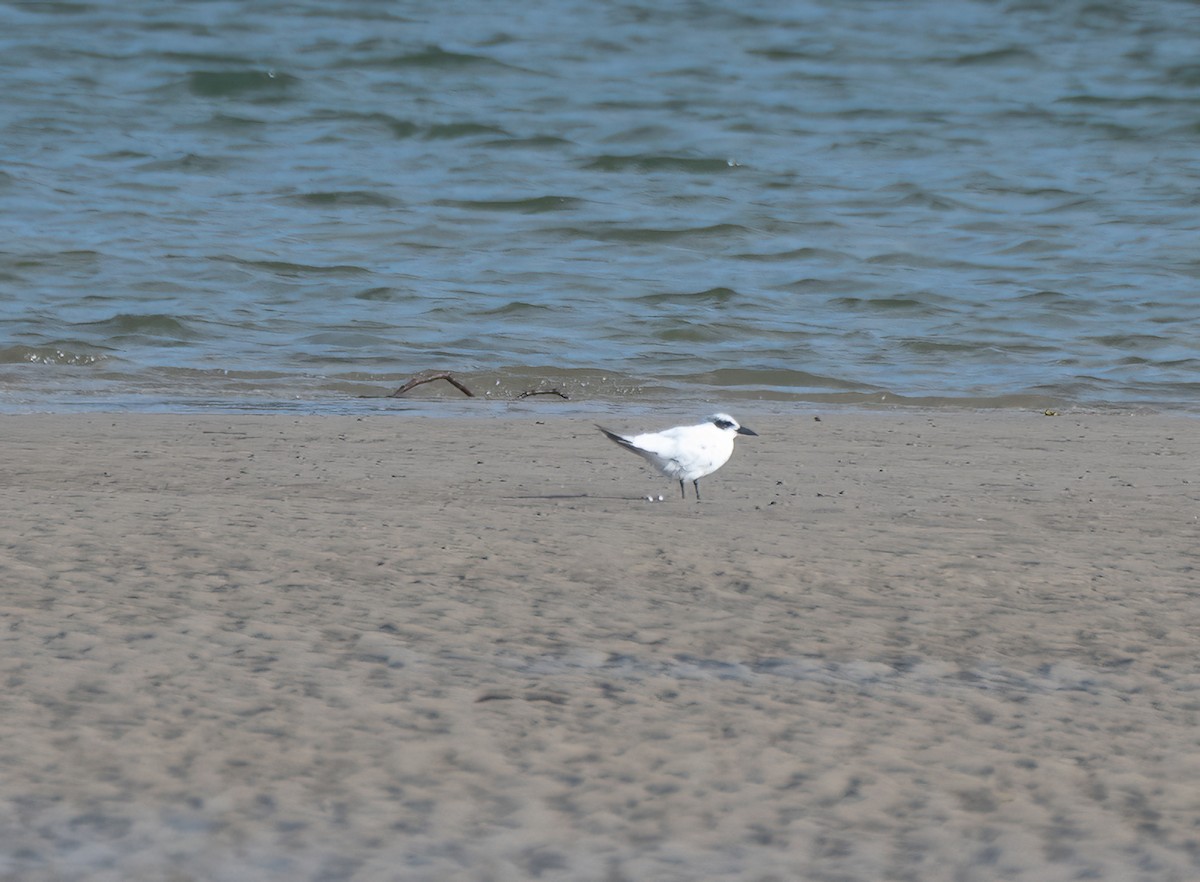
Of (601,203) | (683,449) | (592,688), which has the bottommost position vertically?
(601,203)

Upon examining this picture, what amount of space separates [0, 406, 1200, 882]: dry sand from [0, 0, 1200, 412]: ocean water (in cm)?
390

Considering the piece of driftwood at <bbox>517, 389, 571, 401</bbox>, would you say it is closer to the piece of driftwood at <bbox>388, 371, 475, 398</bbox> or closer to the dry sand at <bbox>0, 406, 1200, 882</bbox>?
the piece of driftwood at <bbox>388, 371, 475, 398</bbox>

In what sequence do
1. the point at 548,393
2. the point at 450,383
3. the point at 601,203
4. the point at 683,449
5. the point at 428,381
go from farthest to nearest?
the point at 601,203 < the point at 450,383 < the point at 548,393 < the point at 428,381 < the point at 683,449

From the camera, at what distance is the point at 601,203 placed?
47.3ft

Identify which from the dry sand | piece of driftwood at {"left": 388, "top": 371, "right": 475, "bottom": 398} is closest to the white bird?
the dry sand

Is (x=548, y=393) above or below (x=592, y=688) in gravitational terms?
below

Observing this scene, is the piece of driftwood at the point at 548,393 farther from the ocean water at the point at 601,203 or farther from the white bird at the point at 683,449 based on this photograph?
the white bird at the point at 683,449

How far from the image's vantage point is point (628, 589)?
133 inches

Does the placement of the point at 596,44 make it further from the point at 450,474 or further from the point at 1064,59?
the point at 450,474

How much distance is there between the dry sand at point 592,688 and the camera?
216 centimetres

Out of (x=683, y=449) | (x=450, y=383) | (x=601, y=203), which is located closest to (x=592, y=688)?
(x=683, y=449)

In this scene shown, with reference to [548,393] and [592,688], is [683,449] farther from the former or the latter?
[548,393]

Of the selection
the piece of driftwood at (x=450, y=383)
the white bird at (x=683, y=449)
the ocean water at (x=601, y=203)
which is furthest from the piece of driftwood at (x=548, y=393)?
the white bird at (x=683, y=449)

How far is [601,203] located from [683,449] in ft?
33.0
